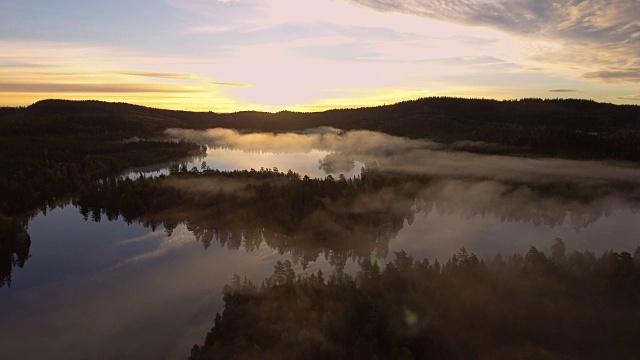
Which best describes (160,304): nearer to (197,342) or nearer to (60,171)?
(197,342)

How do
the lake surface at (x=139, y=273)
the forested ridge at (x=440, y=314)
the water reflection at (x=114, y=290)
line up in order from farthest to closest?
the lake surface at (x=139, y=273)
the water reflection at (x=114, y=290)
the forested ridge at (x=440, y=314)

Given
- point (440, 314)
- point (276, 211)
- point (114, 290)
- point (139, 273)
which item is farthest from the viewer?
point (276, 211)

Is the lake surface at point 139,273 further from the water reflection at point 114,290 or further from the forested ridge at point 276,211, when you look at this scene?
the forested ridge at point 276,211

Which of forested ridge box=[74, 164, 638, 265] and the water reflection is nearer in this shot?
the water reflection

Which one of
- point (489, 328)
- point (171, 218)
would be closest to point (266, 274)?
point (489, 328)

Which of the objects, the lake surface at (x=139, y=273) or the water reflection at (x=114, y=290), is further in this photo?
the lake surface at (x=139, y=273)

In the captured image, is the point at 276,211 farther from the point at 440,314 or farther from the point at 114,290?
the point at 440,314

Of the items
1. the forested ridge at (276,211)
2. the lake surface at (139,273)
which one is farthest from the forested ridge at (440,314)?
the forested ridge at (276,211)

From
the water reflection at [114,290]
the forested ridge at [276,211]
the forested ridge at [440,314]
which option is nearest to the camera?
the forested ridge at [440,314]

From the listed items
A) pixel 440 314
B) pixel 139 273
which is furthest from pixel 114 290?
pixel 440 314

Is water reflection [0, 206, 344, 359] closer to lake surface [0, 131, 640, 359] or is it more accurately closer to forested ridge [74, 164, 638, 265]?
lake surface [0, 131, 640, 359]

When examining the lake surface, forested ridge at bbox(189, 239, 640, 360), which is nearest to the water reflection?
the lake surface
